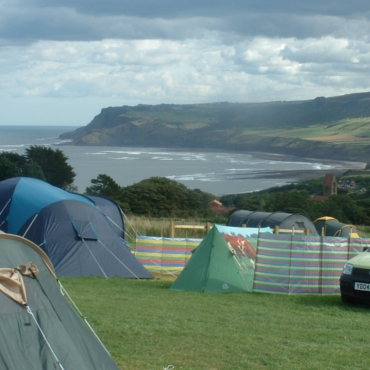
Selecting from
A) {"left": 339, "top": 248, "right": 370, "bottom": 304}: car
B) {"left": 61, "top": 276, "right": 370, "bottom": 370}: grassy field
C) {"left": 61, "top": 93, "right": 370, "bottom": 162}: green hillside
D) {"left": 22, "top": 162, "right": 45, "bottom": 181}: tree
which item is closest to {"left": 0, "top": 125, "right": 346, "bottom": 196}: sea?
{"left": 61, "top": 93, "right": 370, "bottom": 162}: green hillside

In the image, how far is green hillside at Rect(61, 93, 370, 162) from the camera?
128 m

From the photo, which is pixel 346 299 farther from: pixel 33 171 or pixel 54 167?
pixel 54 167

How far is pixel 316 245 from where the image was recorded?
13945 mm

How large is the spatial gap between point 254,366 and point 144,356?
1313 mm

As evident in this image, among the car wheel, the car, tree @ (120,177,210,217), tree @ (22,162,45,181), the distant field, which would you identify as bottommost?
tree @ (120,177,210,217)

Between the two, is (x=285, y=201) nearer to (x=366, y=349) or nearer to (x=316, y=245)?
(x=316, y=245)

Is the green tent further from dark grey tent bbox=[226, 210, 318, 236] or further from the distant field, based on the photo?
the distant field

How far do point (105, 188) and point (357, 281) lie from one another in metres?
33.8

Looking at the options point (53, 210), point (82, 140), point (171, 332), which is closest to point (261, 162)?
point (82, 140)

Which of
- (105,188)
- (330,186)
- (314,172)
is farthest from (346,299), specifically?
(314,172)

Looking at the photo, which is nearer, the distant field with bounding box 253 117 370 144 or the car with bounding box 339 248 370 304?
the car with bounding box 339 248 370 304

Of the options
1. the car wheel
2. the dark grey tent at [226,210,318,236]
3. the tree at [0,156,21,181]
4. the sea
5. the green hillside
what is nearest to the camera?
the car wheel

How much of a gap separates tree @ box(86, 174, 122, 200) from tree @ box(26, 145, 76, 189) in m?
4.46

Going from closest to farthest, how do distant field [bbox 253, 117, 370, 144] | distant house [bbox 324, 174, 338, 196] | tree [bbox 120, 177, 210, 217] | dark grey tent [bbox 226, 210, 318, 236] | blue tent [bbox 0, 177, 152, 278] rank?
blue tent [bbox 0, 177, 152, 278] < dark grey tent [bbox 226, 210, 318, 236] < tree [bbox 120, 177, 210, 217] < distant house [bbox 324, 174, 338, 196] < distant field [bbox 253, 117, 370, 144]
